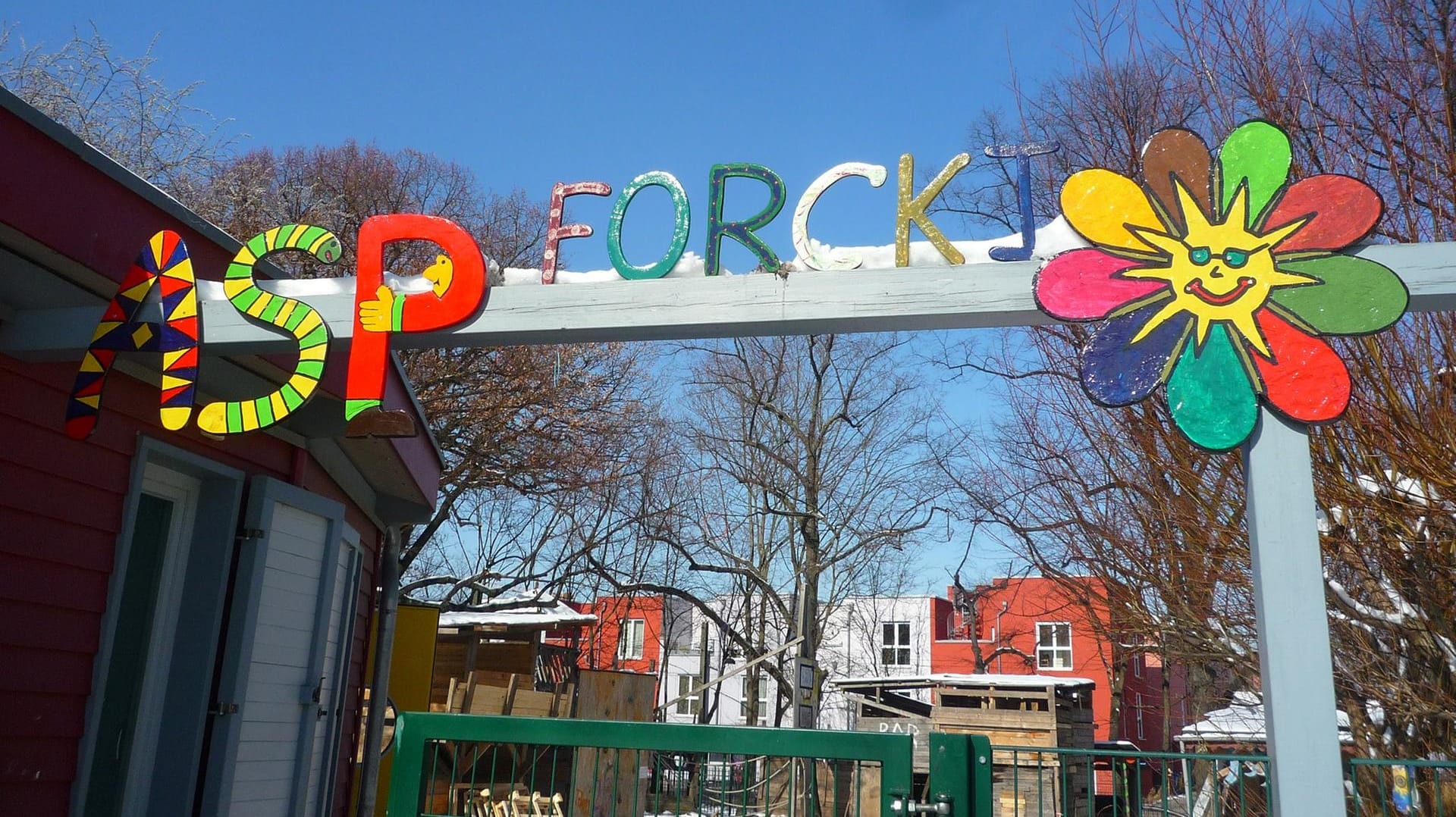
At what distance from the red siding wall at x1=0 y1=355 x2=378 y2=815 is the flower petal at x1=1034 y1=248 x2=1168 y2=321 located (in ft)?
12.6

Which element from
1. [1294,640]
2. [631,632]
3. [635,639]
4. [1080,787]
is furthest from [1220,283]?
[631,632]

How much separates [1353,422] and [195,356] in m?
5.71

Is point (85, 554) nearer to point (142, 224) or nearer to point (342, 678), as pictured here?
point (142, 224)

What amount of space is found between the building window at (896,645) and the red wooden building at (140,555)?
89.0 ft

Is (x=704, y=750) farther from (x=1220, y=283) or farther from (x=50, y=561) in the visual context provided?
(x=50, y=561)

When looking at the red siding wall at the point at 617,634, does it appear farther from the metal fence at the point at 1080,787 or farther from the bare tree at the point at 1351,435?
the bare tree at the point at 1351,435

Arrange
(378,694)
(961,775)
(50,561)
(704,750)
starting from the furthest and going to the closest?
1. (378,694)
2. (50,561)
3. (704,750)
4. (961,775)

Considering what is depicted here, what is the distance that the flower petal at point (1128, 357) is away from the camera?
3748 millimetres

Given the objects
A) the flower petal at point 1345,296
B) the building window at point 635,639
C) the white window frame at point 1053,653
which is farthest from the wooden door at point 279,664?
the building window at point 635,639

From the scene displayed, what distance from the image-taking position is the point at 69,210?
409 centimetres

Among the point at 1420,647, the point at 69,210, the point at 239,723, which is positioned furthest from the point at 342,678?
the point at 1420,647

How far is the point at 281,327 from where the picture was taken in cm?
422

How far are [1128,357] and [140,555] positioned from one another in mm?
4436

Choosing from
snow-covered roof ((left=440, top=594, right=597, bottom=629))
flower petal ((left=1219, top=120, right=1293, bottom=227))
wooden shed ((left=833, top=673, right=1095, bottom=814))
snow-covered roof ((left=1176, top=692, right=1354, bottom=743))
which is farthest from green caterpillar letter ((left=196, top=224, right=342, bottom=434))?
wooden shed ((left=833, top=673, right=1095, bottom=814))
